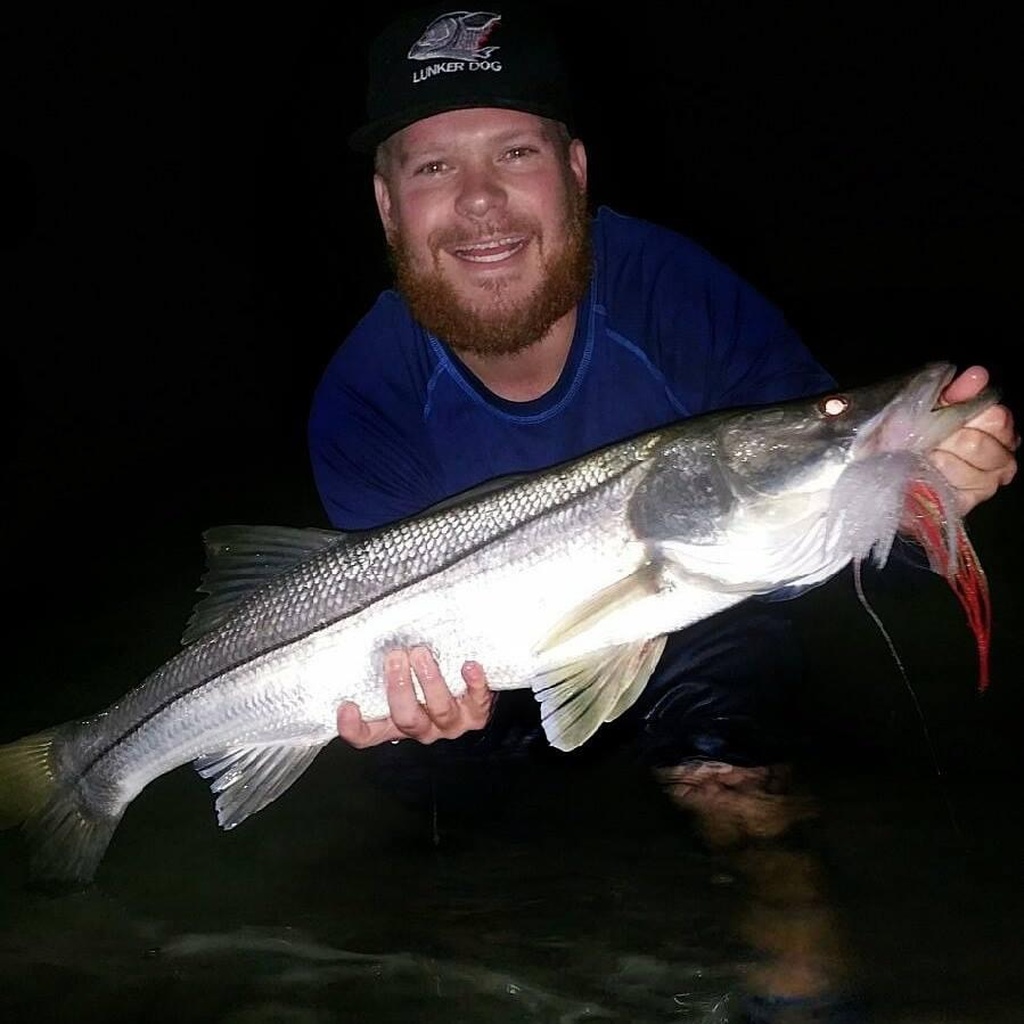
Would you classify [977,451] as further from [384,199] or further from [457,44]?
[384,199]

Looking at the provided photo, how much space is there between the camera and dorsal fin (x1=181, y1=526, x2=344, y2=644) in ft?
9.50

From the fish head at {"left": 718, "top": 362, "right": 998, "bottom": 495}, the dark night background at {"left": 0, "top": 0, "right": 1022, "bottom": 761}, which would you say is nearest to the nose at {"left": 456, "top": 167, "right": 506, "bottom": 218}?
the fish head at {"left": 718, "top": 362, "right": 998, "bottom": 495}

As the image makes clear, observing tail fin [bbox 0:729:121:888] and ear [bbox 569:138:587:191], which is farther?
ear [bbox 569:138:587:191]

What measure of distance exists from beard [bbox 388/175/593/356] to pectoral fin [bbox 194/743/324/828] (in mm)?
1369

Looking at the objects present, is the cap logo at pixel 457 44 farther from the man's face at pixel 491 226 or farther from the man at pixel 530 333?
the man's face at pixel 491 226

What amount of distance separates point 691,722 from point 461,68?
7.18 feet

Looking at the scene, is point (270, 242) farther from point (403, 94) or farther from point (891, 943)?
point (891, 943)

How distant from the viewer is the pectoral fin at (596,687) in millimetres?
2527

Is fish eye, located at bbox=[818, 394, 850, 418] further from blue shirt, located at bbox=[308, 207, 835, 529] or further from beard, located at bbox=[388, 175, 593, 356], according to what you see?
beard, located at bbox=[388, 175, 593, 356]

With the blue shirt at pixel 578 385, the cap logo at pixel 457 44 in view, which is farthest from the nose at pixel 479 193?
the blue shirt at pixel 578 385

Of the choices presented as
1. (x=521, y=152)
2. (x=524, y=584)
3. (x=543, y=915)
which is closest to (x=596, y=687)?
(x=524, y=584)

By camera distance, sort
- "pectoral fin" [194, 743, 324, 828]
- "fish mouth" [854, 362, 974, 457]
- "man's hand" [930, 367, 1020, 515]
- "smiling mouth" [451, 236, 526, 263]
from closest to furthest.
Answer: "fish mouth" [854, 362, 974, 457] → "man's hand" [930, 367, 1020, 515] → "pectoral fin" [194, 743, 324, 828] → "smiling mouth" [451, 236, 526, 263]

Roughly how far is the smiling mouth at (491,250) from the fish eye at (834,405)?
54.5 inches

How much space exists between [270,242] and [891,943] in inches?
663
